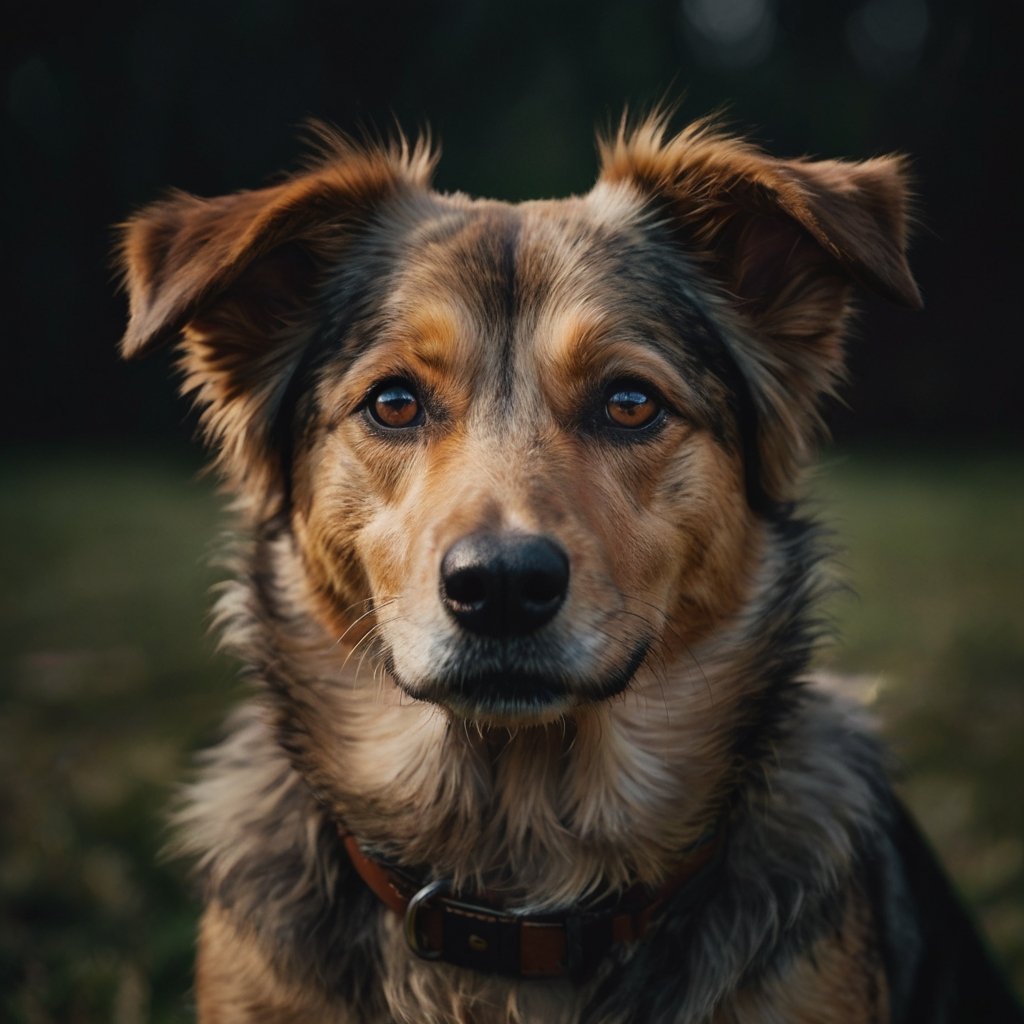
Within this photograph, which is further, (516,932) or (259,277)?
(259,277)

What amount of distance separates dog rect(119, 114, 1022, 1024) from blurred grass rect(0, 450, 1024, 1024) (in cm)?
54

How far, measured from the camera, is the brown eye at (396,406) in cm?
274

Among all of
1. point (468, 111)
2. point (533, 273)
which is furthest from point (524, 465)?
point (468, 111)

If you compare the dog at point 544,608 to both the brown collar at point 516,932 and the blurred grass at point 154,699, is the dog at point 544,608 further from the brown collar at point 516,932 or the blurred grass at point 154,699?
the blurred grass at point 154,699

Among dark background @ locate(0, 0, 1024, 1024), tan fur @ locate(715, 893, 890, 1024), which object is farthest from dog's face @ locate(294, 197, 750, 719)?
dark background @ locate(0, 0, 1024, 1024)

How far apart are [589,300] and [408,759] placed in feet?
3.93

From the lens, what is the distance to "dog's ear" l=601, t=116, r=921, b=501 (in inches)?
113

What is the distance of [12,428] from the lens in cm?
1202

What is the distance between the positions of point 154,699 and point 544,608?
401cm

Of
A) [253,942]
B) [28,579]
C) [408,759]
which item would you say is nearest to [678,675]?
[408,759]

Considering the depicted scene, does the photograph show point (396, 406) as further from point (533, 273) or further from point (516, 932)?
point (516, 932)

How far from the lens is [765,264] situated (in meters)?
3.05

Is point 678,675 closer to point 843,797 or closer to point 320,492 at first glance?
point 843,797

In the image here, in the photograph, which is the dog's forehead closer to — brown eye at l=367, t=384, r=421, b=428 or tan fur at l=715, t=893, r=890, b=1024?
brown eye at l=367, t=384, r=421, b=428
